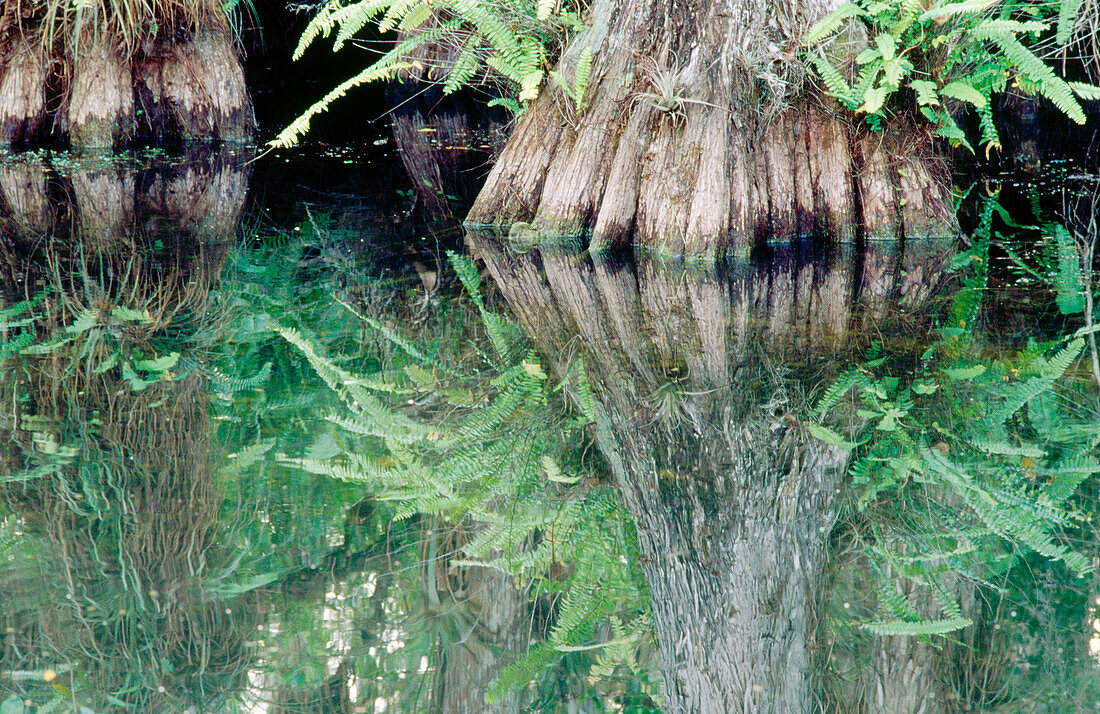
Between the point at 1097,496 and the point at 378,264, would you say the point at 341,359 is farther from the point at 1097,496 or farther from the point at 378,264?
the point at 1097,496

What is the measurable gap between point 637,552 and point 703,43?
146 inches

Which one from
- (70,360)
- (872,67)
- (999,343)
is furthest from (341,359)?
(872,67)

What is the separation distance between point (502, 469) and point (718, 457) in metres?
0.69

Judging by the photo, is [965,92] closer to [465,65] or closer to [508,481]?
[465,65]

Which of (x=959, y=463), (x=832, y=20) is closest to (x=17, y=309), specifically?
(x=959, y=463)

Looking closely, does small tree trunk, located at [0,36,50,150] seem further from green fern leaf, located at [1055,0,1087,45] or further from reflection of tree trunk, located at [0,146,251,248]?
green fern leaf, located at [1055,0,1087,45]

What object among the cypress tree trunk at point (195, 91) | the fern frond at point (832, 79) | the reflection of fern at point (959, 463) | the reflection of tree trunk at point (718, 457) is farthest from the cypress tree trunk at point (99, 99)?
the reflection of fern at point (959, 463)

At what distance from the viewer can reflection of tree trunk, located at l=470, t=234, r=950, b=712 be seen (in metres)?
2.36

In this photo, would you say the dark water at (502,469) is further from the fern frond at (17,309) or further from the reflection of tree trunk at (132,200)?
the reflection of tree trunk at (132,200)

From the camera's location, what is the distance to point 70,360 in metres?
3.83

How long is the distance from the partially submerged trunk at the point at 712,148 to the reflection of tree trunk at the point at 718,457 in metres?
0.76

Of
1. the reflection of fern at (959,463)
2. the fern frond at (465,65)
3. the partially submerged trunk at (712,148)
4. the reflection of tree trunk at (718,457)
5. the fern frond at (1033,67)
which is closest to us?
the reflection of tree trunk at (718,457)

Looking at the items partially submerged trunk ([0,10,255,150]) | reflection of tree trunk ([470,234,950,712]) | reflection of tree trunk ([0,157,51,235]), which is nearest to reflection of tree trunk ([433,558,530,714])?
reflection of tree trunk ([470,234,950,712])

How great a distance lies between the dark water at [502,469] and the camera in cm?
224
